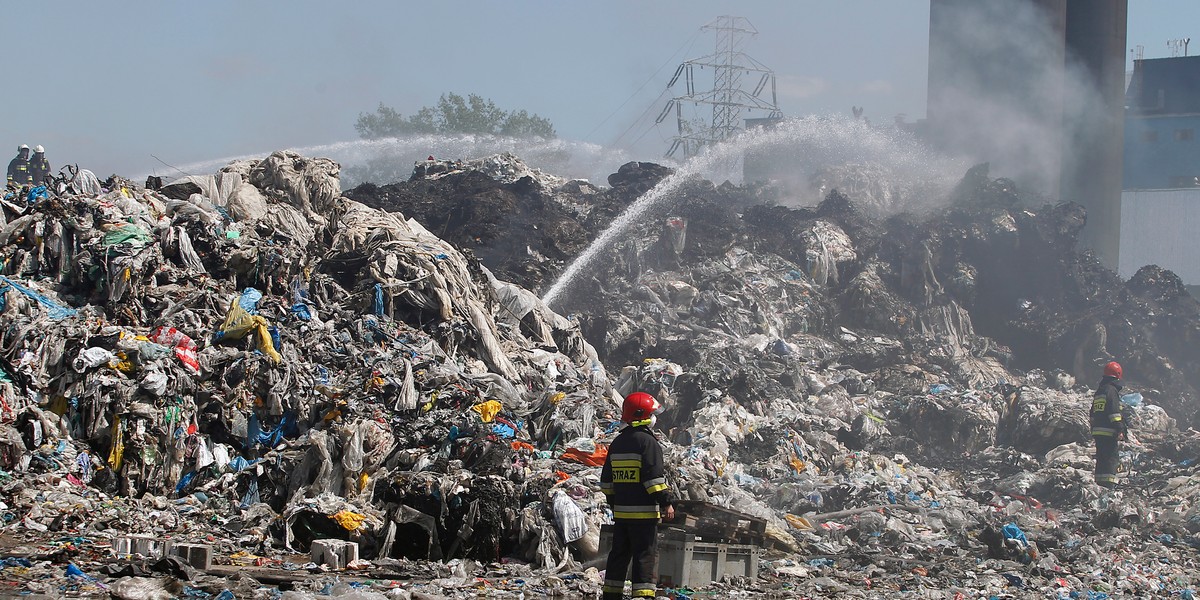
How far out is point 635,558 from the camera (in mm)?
6473

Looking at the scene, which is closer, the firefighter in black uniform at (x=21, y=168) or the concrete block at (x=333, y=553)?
the concrete block at (x=333, y=553)

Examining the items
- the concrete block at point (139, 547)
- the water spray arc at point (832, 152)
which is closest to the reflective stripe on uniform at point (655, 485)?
the concrete block at point (139, 547)

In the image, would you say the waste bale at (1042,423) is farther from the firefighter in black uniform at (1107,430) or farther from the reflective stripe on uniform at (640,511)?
the reflective stripe on uniform at (640,511)

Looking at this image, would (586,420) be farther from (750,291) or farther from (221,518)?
(750,291)

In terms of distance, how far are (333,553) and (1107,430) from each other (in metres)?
8.24

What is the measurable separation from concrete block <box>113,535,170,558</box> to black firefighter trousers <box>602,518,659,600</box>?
9.18 feet

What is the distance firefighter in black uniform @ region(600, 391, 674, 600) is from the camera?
21.1ft

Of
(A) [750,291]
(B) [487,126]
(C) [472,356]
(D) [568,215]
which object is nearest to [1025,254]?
(A) [750,291]

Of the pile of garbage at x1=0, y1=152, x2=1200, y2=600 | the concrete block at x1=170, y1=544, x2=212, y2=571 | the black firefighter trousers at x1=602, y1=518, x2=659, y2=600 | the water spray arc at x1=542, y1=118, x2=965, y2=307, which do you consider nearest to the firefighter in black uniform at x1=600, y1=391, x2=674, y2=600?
the black firefighter trousers at x1=602, y1=518, x2=659, y2=600

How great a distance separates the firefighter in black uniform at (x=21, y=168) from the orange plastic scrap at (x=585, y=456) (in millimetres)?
10163

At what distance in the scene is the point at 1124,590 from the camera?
8477 millimetres

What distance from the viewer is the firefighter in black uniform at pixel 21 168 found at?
620 inches

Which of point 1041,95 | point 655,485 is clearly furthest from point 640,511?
point 1041,95

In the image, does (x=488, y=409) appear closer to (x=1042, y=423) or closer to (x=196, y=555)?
(x=196, y=555)
